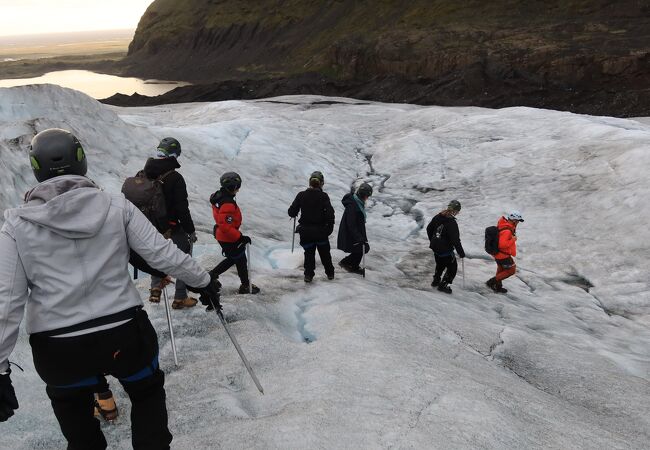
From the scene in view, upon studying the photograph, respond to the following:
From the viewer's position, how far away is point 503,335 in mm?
7551

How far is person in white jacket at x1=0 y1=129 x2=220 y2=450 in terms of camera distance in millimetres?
2568

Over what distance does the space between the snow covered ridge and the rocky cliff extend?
18.7 metres

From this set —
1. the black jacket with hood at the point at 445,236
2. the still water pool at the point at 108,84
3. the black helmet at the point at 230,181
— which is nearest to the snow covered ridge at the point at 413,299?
the black jacket with hood at the point at 445,236

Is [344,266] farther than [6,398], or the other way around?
[344,266]

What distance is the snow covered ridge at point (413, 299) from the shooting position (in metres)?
4.31

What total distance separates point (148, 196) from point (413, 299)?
15.8 feet

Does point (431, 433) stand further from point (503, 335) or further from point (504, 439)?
point (503, 335)

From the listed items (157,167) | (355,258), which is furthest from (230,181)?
(355,258)

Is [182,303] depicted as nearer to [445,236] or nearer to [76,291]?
[76,291]

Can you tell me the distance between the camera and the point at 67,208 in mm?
2590

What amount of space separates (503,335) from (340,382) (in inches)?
150

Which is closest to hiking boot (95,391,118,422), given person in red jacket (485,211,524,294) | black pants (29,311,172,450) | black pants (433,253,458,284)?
black pants (29,311,172,450)

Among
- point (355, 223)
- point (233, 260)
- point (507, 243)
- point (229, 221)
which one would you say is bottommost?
point (507, 243)

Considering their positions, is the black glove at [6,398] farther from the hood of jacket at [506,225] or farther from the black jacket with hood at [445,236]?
the hood of jacket at [506,225]
